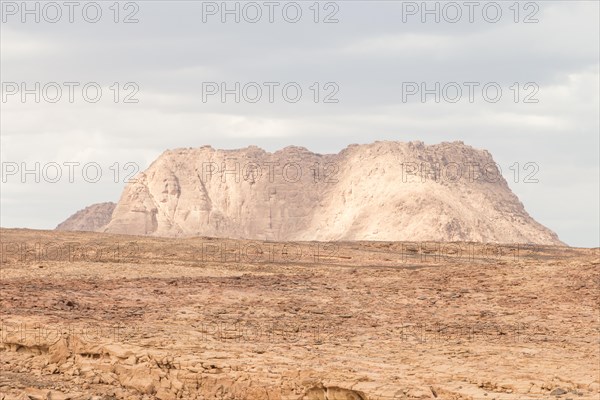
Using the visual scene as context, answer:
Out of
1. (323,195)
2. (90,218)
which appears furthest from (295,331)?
(90,218)

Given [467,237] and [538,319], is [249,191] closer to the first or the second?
[467,237]

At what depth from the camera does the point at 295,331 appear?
75.3ft

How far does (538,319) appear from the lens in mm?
25297

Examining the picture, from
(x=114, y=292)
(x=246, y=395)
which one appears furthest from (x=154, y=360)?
(x=114, y=292)

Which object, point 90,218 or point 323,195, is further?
point 90,218

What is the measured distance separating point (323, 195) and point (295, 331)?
97846 mm

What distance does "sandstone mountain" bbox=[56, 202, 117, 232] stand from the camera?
143125mm

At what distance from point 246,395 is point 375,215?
9198 centimetres

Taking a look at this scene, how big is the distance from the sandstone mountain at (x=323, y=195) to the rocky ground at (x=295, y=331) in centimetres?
6967

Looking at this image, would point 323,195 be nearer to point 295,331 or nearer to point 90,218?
point 90,218

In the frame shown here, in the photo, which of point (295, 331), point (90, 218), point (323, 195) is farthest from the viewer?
point (90, 218)

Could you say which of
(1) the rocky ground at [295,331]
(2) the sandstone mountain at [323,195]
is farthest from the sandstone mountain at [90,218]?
(1) the rocky ground at [295,331]

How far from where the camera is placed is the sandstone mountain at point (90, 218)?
143125 millimetres

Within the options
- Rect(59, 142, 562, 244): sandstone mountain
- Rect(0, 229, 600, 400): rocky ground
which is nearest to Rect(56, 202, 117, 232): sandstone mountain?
Rect(59, 142, 562, 244): sandstone mountain
